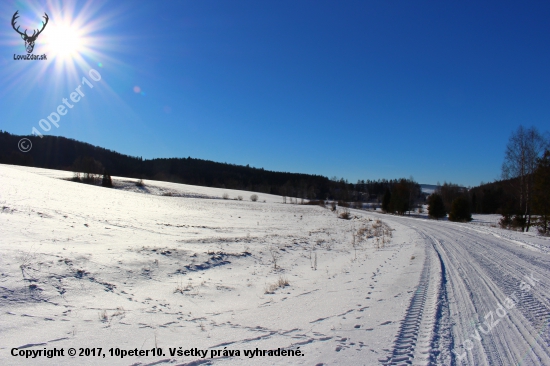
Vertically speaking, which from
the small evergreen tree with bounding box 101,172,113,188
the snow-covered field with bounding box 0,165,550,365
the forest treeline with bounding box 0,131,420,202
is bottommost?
the snow-covered field with bounding box 0,165,550,365

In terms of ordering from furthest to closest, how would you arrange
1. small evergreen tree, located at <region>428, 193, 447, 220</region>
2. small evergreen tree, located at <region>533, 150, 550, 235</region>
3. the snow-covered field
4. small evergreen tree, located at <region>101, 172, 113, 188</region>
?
small evergreen tree, located at <region>101, 172, 113, 188</region> → small evergreen tree, located at <region>428, 193, 447, 220</region> → small evergreen tree, located at <region>533, 150, 550, 235</region> → the snow-covered field

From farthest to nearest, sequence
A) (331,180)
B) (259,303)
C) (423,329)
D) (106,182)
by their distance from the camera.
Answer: (331,180)
(106,182)
(259,303)
(423,329)

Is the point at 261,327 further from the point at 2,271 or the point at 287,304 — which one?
the point at 2,271

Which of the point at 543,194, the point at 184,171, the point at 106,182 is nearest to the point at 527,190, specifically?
the point at 543,194

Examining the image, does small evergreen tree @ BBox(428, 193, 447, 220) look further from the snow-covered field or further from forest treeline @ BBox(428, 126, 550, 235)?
the snow-covered field

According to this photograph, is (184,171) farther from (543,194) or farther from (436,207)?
(543,194)

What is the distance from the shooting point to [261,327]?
514 cm

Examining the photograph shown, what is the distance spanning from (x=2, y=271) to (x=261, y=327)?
5.97m

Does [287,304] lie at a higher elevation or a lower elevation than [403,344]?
lower

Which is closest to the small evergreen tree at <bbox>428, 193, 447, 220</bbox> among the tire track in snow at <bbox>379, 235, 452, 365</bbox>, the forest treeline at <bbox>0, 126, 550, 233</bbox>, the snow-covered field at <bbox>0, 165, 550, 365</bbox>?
the forest treeline at <bbox>0, 126, 550, 233</bbox>

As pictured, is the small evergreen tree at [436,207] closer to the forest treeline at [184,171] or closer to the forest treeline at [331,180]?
the forest treeline at [331,180]

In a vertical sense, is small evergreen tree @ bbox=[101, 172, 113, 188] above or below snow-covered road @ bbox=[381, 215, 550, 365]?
above

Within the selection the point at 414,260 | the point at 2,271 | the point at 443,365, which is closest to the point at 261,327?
the point at 443,365

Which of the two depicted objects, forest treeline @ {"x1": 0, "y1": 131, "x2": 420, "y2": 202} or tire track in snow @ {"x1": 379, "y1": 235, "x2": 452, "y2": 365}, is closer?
tire track in snow @ {"x1": 379, "y1": 235, "x2": 452, "y2": 365}
